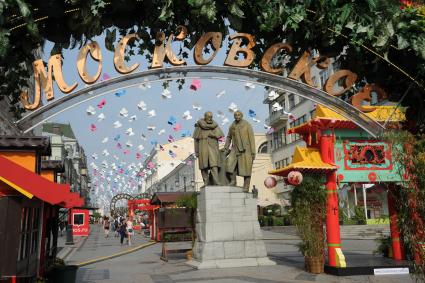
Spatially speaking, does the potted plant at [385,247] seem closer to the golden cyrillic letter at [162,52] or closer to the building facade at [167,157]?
the golden cyrillic letter at [162,52]

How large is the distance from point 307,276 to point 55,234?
7.02m

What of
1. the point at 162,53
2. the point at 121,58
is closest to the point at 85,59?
the point at 121,58

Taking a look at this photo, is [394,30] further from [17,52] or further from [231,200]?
[231,200]

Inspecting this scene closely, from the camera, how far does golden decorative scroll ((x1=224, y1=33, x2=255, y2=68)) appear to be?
5.66 m

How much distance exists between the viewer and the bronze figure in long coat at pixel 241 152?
14719 millimetres

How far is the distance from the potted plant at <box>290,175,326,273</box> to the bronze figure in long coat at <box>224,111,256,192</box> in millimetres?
2687

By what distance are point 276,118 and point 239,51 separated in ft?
142

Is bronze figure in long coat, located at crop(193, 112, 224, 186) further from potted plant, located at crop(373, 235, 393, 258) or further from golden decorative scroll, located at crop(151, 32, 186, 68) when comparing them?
golden decorative scroll, located at crop(151, 32, 186, 68)

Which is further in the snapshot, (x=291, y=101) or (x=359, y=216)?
(x=291, y=101)

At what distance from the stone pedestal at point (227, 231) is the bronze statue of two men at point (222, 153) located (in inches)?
20.5

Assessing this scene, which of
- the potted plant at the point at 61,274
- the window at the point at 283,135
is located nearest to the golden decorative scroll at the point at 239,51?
the potted plant at the point at 61,274

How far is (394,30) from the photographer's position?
17.6 feet

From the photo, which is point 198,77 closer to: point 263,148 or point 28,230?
point 28,230

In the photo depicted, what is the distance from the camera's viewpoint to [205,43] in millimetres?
5566
